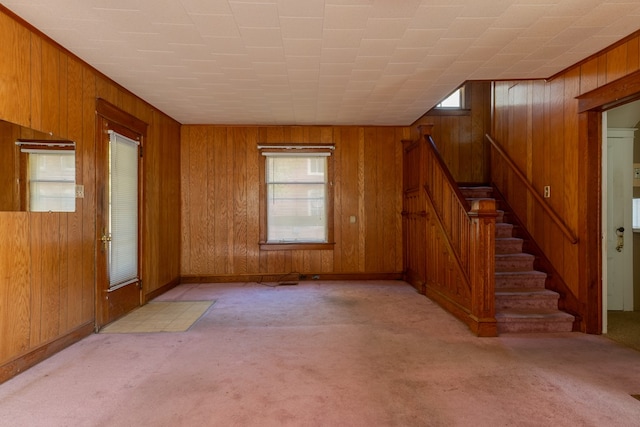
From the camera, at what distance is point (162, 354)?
3.10 meters

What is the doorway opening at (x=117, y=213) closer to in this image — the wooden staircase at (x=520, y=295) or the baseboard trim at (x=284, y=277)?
the baseboard trim at (x=284, y=277)

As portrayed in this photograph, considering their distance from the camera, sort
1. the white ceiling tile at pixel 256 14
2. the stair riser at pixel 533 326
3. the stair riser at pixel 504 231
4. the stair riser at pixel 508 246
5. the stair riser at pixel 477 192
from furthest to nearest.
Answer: the stair riser at pixel 477 192 → the stair riser at pixel 504 231 → the stair riser at pixel 508 246 → the stair riser at pixel 533 326 → the white ceiling tile at pixel 256 14

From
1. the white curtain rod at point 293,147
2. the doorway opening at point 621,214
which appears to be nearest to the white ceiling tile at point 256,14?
the white curtain rod at point 293,147

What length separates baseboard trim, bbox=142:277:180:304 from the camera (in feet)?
16.3

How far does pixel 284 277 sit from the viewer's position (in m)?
6.25

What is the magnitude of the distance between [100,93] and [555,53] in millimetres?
4615

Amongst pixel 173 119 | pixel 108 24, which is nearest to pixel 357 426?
pixel 108 24

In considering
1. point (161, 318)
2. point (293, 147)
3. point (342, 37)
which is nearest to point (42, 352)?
point (161, 318)

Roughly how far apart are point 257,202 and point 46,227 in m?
3.45

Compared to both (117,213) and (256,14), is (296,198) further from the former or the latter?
(256,14)

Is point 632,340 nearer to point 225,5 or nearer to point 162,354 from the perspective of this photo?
point 162,354

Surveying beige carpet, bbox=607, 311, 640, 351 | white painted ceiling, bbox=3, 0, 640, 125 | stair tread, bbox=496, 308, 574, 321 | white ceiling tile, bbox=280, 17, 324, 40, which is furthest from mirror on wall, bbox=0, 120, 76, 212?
beige carpet, bbox=607, 311, 640, 351

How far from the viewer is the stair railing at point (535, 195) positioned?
12.4 feet

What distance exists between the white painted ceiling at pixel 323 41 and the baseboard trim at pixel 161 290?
268 cm
